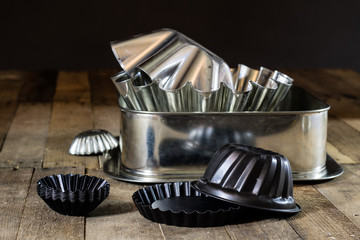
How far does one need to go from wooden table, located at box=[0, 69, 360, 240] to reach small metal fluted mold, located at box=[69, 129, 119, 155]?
19 mm

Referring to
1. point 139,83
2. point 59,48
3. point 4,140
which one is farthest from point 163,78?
point 59,48

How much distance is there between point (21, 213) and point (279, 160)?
37 cm

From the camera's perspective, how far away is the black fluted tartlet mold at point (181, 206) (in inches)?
31.3

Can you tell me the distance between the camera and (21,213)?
849 millimetres

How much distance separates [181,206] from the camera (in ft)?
2.83

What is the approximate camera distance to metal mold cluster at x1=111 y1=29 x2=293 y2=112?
0.99 meters

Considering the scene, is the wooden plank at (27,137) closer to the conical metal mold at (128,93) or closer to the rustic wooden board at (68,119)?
the rustic wooden board at (68,119)

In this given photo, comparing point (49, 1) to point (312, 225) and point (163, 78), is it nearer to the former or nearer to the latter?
point (163, 78)

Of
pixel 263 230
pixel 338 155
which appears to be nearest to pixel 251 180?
pixel 263 230

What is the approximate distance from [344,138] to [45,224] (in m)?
0.73

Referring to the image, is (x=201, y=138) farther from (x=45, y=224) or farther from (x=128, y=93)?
(x=45, y=224)

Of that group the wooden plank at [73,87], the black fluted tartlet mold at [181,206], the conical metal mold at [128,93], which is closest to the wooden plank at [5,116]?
the wooden plank at [73,87]

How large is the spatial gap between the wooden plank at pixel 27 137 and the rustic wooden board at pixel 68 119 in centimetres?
2

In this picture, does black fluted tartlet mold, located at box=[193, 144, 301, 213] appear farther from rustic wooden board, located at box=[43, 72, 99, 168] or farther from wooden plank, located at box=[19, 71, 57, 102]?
wooden plank, located at box=[19, 71, 57, 102]
